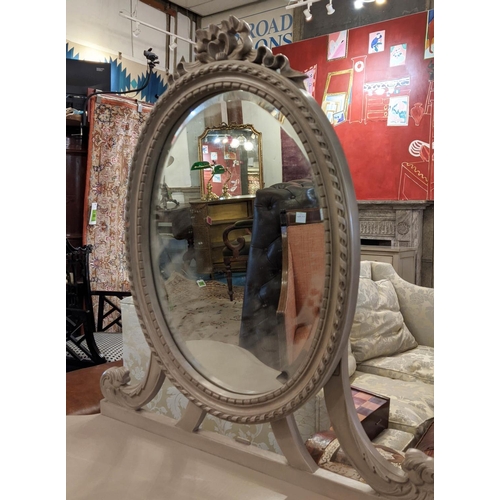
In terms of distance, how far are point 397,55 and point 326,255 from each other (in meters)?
4.41

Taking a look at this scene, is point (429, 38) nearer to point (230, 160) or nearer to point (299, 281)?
point (230, 160)

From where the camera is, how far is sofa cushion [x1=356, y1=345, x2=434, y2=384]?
1.93m

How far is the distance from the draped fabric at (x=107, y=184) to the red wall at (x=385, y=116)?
1.94 m

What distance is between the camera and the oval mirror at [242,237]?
1.90ft

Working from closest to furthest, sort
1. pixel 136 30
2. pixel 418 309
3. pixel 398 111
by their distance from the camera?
pixel 418 309
pixel 398 111
pixel 136 30

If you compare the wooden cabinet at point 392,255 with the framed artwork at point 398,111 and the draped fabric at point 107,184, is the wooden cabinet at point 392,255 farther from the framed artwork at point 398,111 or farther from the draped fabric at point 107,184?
the draped fabric at point 107,184

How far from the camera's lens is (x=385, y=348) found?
2.09 metres

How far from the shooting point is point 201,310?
0.77 metres

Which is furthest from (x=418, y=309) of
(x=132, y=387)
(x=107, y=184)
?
(x=107, y=184)

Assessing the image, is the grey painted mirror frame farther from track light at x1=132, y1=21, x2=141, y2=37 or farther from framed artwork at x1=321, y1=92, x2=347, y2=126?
track light at x1=132, y1=21, x2=141, y2=37
